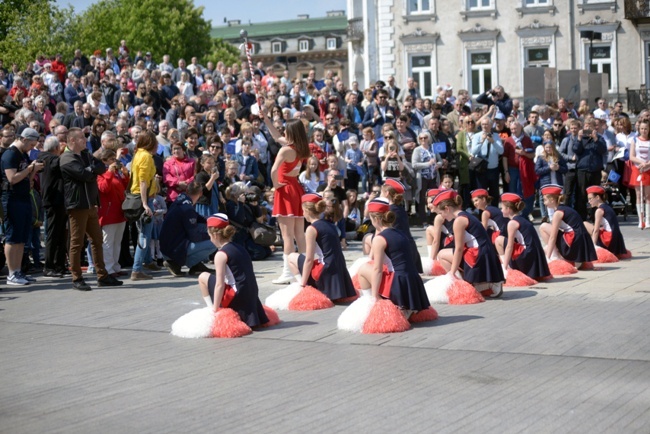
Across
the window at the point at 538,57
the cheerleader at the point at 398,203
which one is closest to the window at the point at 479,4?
the window at the point at 538,57

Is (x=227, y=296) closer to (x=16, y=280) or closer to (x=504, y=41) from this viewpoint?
(x=16, y=280)

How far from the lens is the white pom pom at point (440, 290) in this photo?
38.4ft

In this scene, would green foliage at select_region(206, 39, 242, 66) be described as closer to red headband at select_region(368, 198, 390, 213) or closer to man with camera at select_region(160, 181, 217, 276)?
man with camera at select_region(160, 181, 217, 276)

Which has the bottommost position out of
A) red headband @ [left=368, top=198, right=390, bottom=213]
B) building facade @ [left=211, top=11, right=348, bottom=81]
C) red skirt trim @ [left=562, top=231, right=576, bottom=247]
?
red skirt trim @ [left=562, top=231, right=576, bottom=247]

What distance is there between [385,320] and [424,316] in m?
0.62

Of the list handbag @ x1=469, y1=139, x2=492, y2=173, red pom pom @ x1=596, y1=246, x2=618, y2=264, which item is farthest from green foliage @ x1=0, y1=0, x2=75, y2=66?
red pom pom @ x1=596, y1=246, x2=618, y2=264

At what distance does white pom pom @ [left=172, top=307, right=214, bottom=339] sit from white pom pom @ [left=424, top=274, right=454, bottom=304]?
273cm

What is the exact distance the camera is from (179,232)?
1495 centimetres

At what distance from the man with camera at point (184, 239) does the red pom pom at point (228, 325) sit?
4848mm

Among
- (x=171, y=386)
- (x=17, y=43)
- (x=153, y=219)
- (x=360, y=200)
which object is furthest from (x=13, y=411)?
(x=17, y=43)

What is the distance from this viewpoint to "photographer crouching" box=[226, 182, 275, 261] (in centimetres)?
1684

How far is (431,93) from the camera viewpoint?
51.9m

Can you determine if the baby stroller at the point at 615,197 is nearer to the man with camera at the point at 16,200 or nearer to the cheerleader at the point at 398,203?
the cheerleader at the point at 398,203

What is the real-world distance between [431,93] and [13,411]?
4576cm
